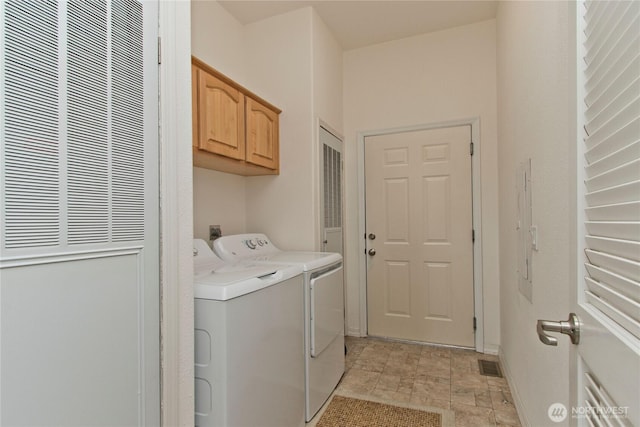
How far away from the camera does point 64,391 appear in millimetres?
787

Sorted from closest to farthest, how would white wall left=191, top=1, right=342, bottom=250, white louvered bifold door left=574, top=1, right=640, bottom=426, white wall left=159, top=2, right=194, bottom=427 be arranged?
white louvered bifold door left=574, top=1, right=640, bottom=426 < white wall left=159, top=2, right=194, bottom=427 < white wall left=191, top=1, right=342, bottom=250

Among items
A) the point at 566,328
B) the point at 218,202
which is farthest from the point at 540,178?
the point at 218,202

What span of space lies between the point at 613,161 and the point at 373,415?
189cm

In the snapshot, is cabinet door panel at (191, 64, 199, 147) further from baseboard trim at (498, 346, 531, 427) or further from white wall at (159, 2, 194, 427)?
baseboard trim at (498, 346, 531, 427)

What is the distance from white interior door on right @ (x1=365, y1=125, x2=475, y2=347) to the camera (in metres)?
2.87

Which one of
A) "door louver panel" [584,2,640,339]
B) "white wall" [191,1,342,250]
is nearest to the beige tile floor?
"white wall" [191,1,342,250]

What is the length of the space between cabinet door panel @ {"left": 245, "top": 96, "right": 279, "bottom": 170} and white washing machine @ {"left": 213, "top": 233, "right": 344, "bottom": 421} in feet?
1.94

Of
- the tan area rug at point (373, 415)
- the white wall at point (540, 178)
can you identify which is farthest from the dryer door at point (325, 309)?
the white wall at point (540, 178)

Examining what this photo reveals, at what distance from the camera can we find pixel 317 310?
188 centimetres

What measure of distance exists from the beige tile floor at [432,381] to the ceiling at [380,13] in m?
2.90

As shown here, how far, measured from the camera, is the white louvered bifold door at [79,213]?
701 mm

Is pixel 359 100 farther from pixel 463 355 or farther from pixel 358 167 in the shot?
pixel 463 355

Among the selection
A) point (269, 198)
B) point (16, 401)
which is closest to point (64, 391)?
point (16, 401)

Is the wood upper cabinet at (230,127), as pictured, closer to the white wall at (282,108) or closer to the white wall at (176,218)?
the white wall at (282,108)
